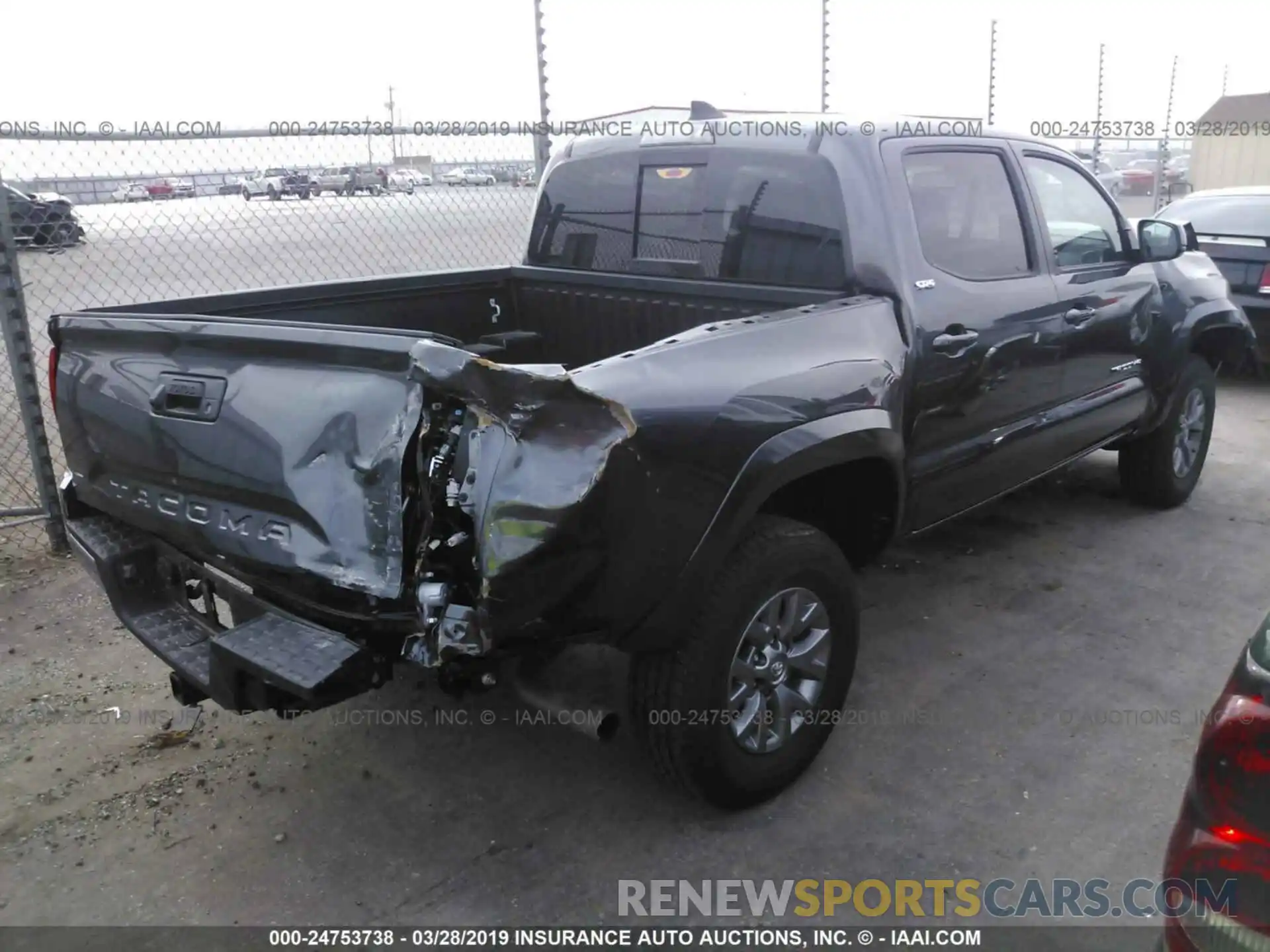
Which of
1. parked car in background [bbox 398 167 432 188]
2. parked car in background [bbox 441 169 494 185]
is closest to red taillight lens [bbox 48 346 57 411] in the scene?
parked car in background [bbox 398 167 432 188]

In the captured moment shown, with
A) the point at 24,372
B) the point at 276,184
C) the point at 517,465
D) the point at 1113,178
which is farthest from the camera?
the point at 1113,178

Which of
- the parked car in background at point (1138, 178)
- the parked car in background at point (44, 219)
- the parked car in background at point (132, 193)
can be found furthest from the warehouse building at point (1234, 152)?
the parked car in background at point (44, 219)

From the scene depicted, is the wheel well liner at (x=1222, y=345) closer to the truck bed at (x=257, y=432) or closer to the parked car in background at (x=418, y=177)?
the truck bed at (x=257, y=432)

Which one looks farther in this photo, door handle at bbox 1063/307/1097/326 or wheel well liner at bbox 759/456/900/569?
door handle at bbox 1063/307/1097/326

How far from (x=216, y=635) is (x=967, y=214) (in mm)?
2948

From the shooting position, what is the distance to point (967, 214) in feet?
12.5

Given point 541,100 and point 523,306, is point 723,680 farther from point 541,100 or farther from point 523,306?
point 541,100

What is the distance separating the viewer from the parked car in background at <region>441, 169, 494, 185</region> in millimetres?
6816

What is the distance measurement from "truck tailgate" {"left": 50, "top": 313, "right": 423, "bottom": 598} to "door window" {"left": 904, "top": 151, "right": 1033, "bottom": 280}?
2043mm

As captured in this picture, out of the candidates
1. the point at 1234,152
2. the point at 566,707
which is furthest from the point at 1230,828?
the point at 1234,152

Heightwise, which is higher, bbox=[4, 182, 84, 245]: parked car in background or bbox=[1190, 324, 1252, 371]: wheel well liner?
bbox=[4, 182, 84, 245]: parked car in background

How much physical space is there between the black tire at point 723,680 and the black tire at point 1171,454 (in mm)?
3062

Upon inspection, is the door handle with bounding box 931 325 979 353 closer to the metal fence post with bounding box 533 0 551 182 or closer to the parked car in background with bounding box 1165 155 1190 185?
the metal fence post with bounding box 533 0 551 182

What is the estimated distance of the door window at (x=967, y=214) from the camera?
11.7ft
